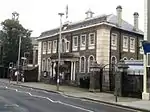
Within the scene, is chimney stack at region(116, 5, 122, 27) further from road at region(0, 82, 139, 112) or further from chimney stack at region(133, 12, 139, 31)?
road at region(0, 82, 139, 112)

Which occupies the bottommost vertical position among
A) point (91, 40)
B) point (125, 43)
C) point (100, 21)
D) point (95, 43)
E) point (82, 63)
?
point (82, 63)

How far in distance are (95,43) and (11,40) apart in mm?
36178

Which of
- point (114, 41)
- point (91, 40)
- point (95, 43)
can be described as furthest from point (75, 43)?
point (114, 41)

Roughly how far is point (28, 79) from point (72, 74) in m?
14.3

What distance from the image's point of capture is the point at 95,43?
44281 mm

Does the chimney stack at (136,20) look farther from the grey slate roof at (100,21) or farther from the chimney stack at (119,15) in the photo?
the chimney stack at (119,15)

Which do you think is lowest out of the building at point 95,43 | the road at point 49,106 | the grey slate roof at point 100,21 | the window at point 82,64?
the road at point 49,106

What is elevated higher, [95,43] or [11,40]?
[11,40]

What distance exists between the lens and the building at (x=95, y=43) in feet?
143

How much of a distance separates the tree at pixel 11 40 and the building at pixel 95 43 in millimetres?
23725

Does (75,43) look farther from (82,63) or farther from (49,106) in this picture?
(49,106)

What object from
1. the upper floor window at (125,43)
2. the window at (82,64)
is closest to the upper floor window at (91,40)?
the window at (82,64)

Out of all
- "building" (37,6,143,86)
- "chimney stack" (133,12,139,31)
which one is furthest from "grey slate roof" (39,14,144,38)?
"chimney stack" (133,12,139,31)

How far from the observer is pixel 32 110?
55.3ft
